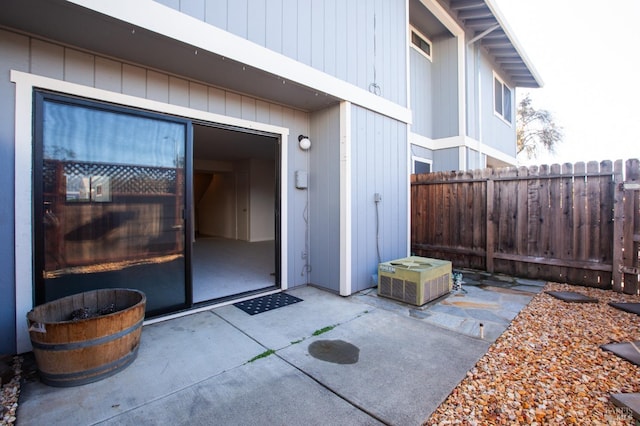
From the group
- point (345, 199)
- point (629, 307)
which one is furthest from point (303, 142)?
point (629, 307)

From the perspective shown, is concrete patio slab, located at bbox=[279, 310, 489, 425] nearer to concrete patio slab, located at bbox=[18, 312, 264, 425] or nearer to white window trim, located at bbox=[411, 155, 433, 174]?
concrete patio slab, located at bbox=[18, 312, 264, 425]

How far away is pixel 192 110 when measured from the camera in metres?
3.53

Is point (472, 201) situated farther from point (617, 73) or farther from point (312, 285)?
point (617, 73)

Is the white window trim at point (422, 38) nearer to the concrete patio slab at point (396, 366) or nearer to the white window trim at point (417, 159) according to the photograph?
the white window trim at point (417, 159)

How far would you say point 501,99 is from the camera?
1013 centimetres

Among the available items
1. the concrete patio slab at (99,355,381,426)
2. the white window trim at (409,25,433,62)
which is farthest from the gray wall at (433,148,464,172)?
the concrete patio slab at (99,355,381,426)

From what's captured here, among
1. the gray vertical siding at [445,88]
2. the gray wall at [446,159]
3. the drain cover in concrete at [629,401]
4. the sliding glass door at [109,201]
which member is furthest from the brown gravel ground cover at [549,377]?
the gray vertical siding at [445,88]

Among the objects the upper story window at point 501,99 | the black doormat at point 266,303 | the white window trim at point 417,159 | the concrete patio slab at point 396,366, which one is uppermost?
the upper story window at point 501,99

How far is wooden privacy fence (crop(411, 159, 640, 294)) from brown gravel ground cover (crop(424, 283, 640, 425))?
1.30 meters

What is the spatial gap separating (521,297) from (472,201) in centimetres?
212

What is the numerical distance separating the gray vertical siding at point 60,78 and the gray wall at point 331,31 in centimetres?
86

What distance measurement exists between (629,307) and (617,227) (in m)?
1.21

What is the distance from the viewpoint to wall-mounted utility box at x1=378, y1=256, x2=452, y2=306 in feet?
12.4

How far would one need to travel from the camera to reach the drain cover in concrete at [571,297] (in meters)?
3.86
